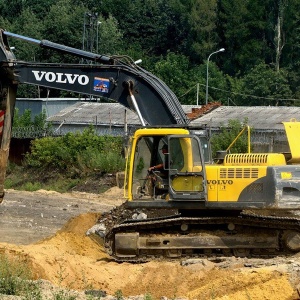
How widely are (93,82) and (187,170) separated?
9.22 ft

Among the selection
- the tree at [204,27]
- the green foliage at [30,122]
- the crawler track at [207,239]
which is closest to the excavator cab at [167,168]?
the crawler track at [207,239]

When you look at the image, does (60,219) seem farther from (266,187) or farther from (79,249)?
(266,187)

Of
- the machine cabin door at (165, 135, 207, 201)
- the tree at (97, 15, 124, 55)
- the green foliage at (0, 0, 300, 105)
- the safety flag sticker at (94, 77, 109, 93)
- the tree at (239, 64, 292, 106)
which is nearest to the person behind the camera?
the machine cabin door at (165, 135, 207, 201)

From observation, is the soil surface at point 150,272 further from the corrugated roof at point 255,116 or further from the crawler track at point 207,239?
the corrugated roof at point 255,116

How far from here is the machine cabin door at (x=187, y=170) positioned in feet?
51.3

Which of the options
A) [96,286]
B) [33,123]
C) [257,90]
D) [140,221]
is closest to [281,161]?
[140,221]

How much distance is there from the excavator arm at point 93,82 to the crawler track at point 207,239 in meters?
1.89

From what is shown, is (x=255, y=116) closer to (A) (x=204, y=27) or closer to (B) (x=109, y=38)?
(B) (x=109, y=38)

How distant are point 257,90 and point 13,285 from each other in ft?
175

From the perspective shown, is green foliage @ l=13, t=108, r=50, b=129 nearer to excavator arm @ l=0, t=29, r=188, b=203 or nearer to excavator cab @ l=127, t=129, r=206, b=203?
excavator arm @ l=0, t=29, r=188, b=203

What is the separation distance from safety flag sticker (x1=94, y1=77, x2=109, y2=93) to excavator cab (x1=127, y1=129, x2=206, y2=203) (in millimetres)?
1583

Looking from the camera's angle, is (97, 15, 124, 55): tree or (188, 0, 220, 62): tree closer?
(97, 15, 124, 55): tree

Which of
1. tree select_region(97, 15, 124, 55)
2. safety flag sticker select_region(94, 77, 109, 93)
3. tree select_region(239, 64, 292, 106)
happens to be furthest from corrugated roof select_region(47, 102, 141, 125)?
safety flag sticker select_region(94, 77, 109, 93)

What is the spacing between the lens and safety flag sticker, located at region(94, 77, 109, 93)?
1705 centimetres
